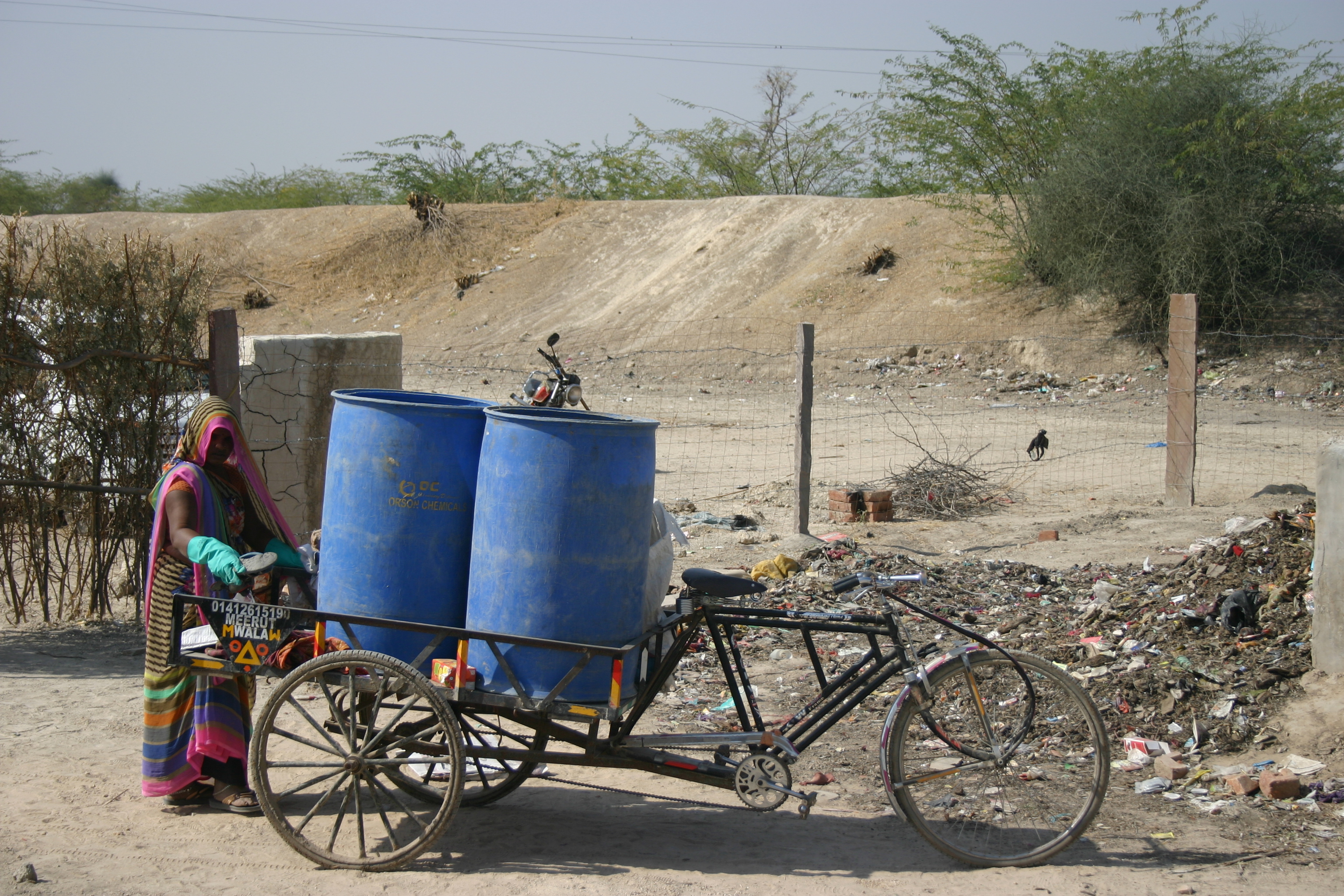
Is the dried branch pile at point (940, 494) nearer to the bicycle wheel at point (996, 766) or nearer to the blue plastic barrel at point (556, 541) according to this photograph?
the bicycle wheel at point (996, 766)

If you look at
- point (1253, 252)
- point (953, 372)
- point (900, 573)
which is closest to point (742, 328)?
point (953, 372)

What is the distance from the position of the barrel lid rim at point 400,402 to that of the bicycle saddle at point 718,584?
0.82 metres

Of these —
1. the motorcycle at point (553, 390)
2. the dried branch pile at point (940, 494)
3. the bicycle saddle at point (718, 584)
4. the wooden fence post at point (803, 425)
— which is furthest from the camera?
the dried branch pile at point (940, 494)

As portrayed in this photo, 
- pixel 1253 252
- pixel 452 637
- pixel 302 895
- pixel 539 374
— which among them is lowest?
pixel 302 895

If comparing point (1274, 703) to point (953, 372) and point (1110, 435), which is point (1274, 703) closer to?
point (1110, 435)

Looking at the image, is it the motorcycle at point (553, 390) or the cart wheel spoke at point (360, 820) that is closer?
the cart wheel spoke at point (360, 820)

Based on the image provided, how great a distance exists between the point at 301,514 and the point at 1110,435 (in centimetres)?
887

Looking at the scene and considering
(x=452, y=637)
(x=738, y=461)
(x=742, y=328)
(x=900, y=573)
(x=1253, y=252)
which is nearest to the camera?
(x=452, y=637)

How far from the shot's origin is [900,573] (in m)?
6.02

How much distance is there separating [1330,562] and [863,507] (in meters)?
4.15

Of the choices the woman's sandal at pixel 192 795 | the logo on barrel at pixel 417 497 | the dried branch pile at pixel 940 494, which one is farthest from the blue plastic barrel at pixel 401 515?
the dried branch pile at pixel 940 494

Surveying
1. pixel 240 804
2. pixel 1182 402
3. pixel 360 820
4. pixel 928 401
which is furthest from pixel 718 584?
pixel 928 401

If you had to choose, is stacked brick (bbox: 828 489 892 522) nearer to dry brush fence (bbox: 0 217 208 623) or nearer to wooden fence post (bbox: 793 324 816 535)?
wooden fence post (bbox: 793 324 816 535)

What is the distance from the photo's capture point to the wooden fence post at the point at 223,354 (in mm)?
5281
